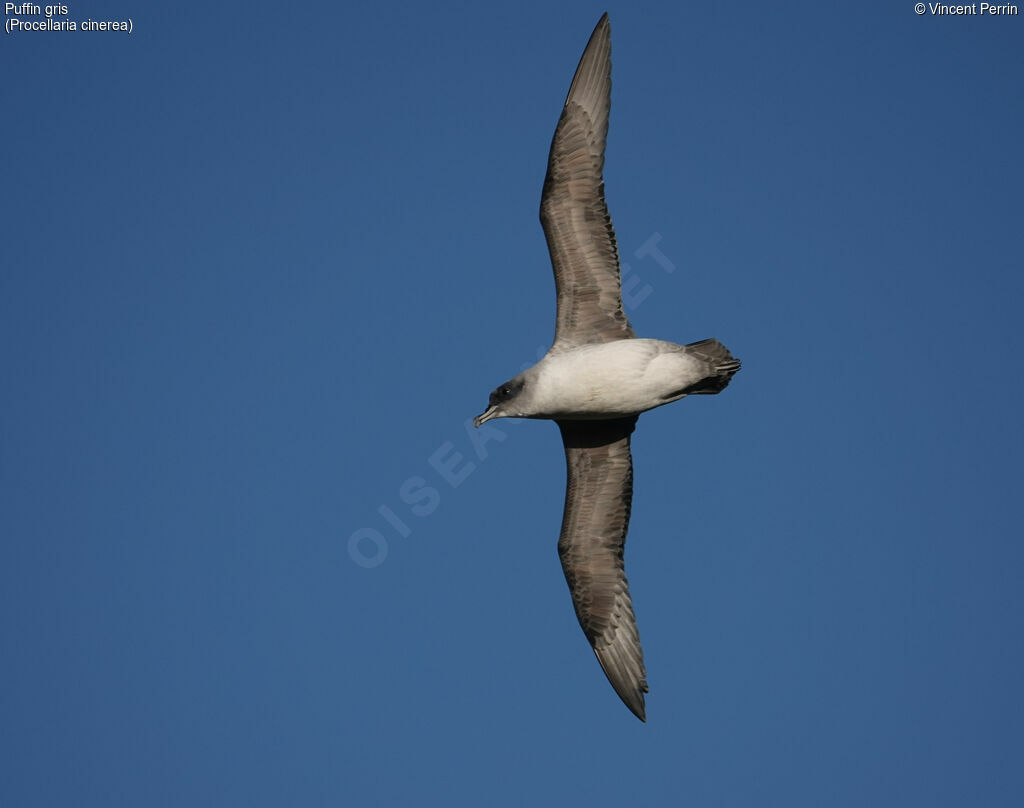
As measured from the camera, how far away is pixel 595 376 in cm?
1678

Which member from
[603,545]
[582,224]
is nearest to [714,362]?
[582,224]

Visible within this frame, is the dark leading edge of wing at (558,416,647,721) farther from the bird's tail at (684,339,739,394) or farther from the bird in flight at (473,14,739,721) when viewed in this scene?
the bird's tail at (684,339,739,394)

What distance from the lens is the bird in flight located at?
16.8 metres

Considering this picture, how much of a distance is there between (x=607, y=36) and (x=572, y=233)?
8.40 ft

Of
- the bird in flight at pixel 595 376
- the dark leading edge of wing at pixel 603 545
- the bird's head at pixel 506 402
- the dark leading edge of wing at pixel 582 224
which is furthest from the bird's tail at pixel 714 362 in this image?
the bird's head at pixel 506 402

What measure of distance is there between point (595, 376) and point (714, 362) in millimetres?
1390

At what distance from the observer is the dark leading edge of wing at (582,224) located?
56.0ft

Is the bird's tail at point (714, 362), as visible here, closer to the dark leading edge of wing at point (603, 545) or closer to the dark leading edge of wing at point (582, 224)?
the dark leading edge of wing at point (582, 224)

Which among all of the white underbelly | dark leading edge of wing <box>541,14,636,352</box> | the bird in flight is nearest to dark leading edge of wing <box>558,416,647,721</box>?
the bird in flight

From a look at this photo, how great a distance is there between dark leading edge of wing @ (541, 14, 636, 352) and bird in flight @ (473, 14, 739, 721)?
1cm

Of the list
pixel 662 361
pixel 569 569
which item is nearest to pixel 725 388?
pixel 662 361

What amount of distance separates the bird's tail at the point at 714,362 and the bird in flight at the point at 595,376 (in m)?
0.01

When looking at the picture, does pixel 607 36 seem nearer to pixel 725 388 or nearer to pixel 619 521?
pixel 725 388

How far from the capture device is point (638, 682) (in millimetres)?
18266
